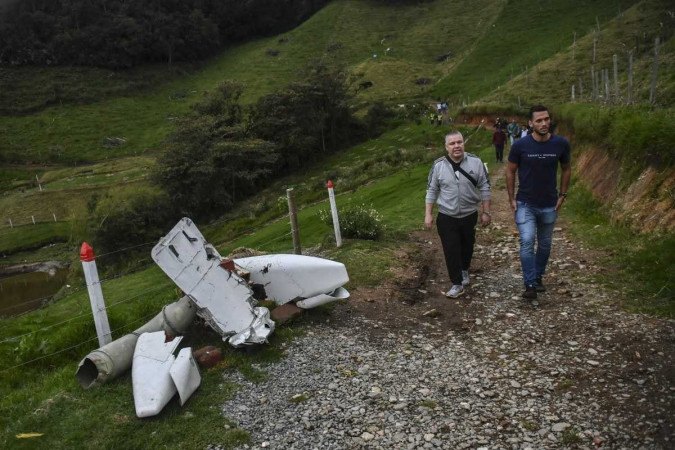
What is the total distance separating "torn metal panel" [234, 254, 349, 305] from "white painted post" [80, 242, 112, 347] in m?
2.31

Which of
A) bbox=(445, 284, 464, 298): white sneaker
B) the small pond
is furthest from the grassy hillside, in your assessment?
the small pond

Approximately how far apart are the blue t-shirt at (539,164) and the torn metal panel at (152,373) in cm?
557

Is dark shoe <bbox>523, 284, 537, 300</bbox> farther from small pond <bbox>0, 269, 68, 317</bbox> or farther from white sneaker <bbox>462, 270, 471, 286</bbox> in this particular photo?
small pond <bbox>0, 269, 68, 317</bbox>

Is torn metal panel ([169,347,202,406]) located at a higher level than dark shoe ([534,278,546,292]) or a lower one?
higher

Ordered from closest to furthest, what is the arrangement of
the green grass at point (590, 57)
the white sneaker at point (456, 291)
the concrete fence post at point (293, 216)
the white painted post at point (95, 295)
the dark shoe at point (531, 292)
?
the white painted post at point (95, 295)
the dark shoe at point (531, 292)
the white sneaker at point (456, 291)
the concrete fence post at point (293, 216)
the green grass at point (590, 57)

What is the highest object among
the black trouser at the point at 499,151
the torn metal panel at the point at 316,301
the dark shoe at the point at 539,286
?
the torn metal panel at the point at 316,301

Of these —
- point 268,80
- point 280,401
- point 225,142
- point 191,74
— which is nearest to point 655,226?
point 280,401

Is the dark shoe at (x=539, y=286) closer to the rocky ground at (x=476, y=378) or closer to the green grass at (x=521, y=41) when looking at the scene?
the rocky ground at (x=476, y=378)

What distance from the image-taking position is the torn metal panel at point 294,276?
858 centimetres

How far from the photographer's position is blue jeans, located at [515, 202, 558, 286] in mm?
8000

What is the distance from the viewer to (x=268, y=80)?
11250 cm

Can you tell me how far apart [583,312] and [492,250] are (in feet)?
14.4

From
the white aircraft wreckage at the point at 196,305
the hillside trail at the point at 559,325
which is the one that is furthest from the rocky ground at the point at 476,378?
the white aircraft wreckage at the point at 196,305

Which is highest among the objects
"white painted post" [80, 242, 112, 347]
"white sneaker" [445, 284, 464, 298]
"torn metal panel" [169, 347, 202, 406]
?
"white painted post" [80, 242, 112, 347]
